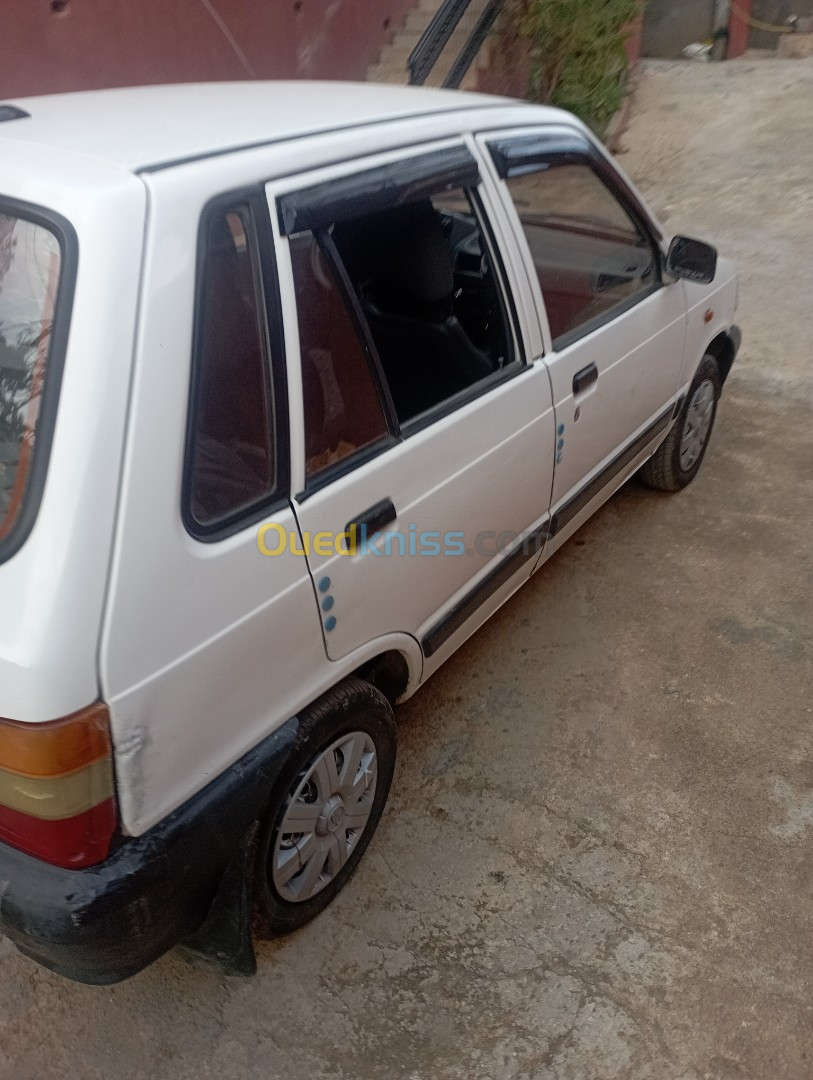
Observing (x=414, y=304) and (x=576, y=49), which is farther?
(x=576, y=49)

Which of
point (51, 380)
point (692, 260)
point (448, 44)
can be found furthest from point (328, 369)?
point (448, 44)

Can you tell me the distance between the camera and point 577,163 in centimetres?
277

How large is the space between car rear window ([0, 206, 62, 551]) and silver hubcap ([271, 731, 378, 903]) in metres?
0.94

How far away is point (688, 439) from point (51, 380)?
10.5 feet

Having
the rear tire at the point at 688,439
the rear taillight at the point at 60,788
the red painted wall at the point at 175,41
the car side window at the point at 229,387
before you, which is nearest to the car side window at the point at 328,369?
the car side window at the point at 229,387

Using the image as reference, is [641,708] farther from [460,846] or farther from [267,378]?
[267,378]

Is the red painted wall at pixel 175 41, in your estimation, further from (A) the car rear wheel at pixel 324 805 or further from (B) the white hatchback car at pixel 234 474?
(A) the car rear wheel at pixel 324 805

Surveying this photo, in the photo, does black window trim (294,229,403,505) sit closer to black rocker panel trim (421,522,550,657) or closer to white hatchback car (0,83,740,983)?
white hatchback car (0,83,740,983)

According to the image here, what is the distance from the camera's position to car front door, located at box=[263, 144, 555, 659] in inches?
70.9

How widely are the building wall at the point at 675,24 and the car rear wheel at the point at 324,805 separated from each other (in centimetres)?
1450

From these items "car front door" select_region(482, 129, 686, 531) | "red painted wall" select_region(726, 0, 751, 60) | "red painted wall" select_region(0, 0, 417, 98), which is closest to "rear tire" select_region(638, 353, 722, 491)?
"car front door" select_region(482, 129, 686, 531)

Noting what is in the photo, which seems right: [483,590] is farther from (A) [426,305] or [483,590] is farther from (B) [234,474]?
(B) [234,474]

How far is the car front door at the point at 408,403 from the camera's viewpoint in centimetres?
180

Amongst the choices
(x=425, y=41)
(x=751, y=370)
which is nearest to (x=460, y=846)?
(x=751, y=370)
